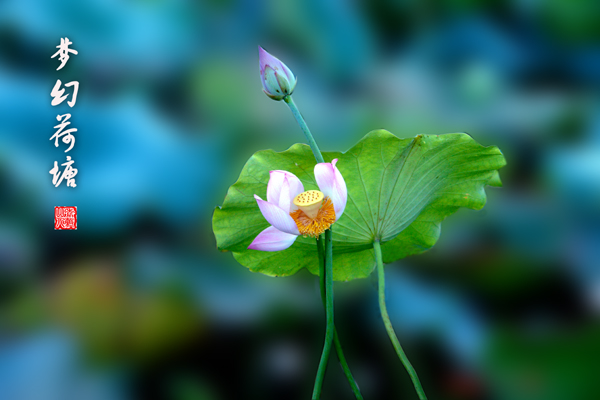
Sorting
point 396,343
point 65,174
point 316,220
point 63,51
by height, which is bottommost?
point 396,343

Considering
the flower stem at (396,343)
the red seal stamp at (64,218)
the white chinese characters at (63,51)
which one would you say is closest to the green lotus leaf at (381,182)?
the flower stem at (396,343)

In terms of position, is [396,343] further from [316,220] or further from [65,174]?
[65,174]

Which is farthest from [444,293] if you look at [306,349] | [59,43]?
[59,43]

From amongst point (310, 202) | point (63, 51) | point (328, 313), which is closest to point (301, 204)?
point (310, 202)

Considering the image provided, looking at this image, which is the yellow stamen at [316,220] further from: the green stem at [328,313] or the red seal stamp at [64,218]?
the red seal stamp at [64,218]

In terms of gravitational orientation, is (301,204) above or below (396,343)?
above

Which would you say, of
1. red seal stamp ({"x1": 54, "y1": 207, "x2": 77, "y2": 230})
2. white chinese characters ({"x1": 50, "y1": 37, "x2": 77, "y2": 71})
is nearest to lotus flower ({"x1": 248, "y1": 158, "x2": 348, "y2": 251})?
red seal stamp ({"x1": 54, "y1": 207, "x2": 77, "y2": 230})
